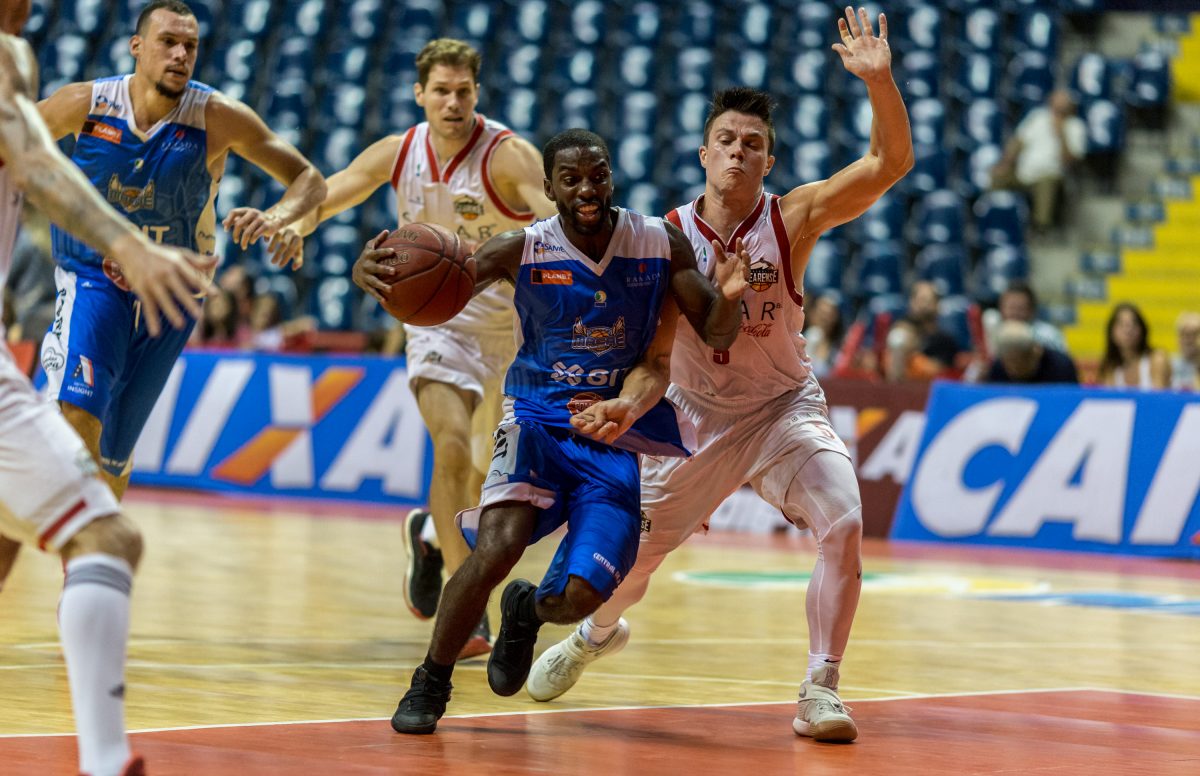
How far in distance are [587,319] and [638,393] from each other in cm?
31

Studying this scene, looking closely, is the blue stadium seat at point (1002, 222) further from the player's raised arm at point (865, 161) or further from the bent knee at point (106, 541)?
the bent knee at point (106, 541)

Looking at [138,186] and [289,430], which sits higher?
[138,186]

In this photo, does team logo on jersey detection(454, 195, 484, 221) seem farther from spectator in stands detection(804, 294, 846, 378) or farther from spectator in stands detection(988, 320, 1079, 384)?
spectator in stands detection(804, 294, 846, 378)

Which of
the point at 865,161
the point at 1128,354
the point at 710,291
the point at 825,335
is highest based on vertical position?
the point at 865,161

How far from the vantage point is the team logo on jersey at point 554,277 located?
604 centimetres

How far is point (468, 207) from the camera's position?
8398 mm

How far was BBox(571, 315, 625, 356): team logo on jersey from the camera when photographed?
603 cm

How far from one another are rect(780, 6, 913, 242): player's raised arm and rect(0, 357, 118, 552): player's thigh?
2.96 meters

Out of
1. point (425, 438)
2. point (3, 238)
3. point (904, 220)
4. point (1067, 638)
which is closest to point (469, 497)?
point (1067, 638)

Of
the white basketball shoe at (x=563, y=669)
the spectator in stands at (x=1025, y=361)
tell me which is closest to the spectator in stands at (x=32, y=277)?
the spectator in stands at (x=1025, y=361)

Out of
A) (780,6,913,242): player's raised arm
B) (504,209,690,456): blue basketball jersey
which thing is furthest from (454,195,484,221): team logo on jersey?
(504,209,690,456): blue basketball jersey

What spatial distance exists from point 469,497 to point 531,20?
15126mm

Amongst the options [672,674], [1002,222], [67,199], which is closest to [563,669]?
[672,674]

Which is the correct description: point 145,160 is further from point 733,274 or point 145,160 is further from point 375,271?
point 733,274
